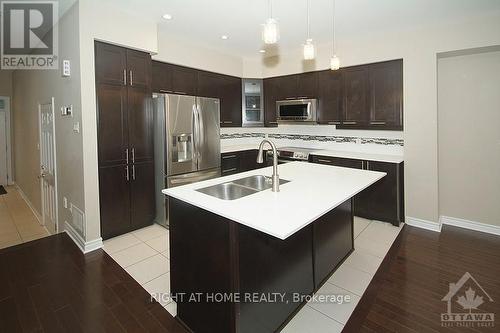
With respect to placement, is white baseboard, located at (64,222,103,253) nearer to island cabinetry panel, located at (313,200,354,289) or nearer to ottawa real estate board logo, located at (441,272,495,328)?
island cabinetry panel, located at (313,200,354,289)

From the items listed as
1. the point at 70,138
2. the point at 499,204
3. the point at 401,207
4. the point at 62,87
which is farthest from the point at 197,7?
the point at 499,204

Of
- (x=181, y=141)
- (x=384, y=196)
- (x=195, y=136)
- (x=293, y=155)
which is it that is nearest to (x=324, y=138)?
(x=293, y=155)

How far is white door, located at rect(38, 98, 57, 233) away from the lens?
3759 millimetres

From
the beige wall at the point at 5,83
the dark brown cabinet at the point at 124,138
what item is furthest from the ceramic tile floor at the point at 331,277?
the beige wall at the point at 5,83

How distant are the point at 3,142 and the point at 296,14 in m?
7.71

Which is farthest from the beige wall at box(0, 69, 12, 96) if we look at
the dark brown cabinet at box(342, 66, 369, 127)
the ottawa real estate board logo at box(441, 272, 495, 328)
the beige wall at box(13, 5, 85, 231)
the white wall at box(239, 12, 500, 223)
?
the ottawa real estate board logo at box(441, 272, 495, 328)

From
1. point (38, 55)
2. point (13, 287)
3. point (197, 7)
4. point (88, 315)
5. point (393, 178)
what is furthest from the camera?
A: point (38, 55)

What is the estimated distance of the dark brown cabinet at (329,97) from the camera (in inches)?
169

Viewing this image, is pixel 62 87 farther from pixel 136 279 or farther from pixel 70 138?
pixel 136 279

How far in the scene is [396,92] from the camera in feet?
12.3

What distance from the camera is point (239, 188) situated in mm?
2275

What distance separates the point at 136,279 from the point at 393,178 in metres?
3.30

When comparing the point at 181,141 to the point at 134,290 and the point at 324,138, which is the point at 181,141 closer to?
the point at 134,290

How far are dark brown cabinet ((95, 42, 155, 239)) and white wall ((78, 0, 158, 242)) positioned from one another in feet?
0.32
